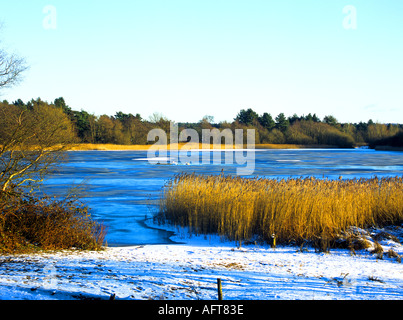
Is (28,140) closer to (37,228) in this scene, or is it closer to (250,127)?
(37,228)

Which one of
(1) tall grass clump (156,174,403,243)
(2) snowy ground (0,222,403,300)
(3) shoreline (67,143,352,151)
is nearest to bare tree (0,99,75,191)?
(2) snowy ground (0,222,403,300)

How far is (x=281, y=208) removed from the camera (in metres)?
10.1

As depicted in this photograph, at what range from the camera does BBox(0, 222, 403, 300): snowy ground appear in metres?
5.11

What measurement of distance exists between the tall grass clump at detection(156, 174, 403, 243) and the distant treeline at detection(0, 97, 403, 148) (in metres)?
57.4

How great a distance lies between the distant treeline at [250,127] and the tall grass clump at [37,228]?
6040 centimetres

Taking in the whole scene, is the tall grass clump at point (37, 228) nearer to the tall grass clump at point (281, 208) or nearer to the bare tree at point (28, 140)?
the bare tree at point (28, 140)

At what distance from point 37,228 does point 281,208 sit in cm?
528

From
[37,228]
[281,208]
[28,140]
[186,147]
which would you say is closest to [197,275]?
[37,228]

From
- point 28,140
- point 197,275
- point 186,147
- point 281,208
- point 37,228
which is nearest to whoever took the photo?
→ point 197,275

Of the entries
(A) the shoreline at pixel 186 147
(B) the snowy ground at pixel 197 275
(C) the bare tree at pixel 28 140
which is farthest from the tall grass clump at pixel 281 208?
(A) the shoreline at pixel 186 147

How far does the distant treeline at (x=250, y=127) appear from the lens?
264 ft

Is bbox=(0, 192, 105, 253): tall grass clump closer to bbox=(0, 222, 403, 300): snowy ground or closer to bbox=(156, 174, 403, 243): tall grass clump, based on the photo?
bbox=(0, 222, 403, 300): snowy ground

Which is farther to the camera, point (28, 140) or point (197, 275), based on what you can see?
point (28, 140)
